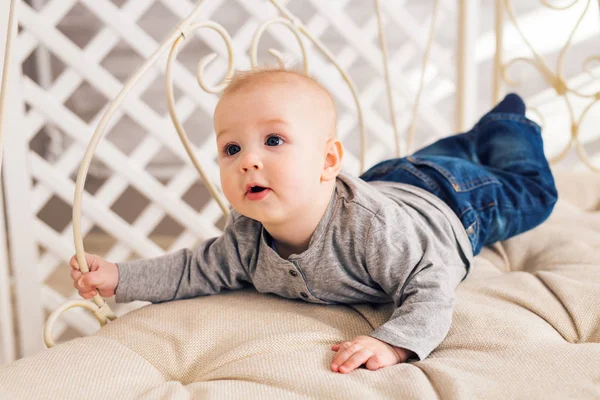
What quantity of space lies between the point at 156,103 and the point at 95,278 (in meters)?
1.51

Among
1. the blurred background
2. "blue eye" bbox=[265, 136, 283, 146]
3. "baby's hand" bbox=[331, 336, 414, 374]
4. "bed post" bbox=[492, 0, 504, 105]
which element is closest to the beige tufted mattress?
"baby's hand" bbox=[331, 336, 414, 374]

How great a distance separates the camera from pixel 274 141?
822 millimetres

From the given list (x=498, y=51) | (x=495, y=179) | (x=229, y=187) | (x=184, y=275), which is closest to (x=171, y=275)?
(x=184, y=275)

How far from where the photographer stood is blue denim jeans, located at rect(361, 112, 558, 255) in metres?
1.08

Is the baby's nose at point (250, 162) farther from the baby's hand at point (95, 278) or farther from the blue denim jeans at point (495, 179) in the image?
the blue denim jeans at point (495, 179)

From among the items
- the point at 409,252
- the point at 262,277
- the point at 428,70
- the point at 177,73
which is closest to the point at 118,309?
the point at 177,73

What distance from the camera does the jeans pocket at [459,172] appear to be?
42.8 inches

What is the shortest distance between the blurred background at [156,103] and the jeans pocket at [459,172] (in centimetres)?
57

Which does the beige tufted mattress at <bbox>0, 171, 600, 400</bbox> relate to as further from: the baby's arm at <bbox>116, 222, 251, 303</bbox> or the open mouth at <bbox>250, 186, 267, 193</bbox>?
the open mouth at <bbox>250, 186, 267, 193</bbox>

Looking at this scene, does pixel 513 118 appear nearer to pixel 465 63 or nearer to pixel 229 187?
pixel 465 63

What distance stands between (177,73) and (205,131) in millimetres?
826

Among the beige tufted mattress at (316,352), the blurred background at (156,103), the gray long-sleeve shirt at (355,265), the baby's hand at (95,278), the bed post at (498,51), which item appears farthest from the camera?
the bed post at (498,51)

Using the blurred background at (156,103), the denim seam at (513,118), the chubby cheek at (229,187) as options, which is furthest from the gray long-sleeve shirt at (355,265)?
the blurred background at (156,103)

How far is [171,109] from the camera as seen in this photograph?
1.11 metres
